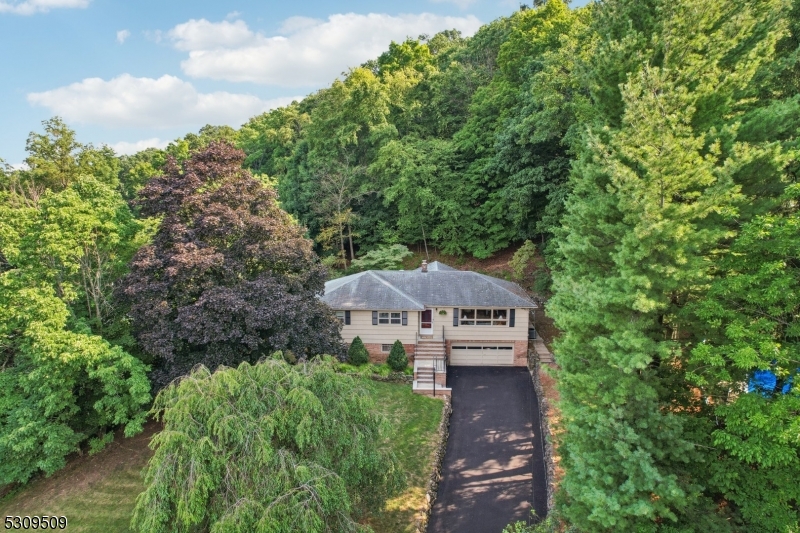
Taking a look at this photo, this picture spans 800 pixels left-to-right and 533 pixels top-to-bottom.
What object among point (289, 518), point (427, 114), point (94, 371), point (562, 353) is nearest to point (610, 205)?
point (562, 353)

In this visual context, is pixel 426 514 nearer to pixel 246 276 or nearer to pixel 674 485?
pixel 674 485

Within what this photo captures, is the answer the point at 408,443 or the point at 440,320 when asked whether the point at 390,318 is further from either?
the point at 408,443

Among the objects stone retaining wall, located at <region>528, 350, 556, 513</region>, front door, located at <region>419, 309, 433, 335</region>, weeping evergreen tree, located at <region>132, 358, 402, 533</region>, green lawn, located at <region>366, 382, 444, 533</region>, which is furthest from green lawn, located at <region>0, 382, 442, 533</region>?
front door, located at <region>419, 309, 433, 335</region>

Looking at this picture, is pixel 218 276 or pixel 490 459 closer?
pixel 490 459

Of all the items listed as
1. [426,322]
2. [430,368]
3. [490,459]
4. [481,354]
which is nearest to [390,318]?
[426,322]

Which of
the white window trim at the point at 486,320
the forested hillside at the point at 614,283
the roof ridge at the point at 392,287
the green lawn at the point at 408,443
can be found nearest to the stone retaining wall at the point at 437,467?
the green lawn at the point at 408,443
